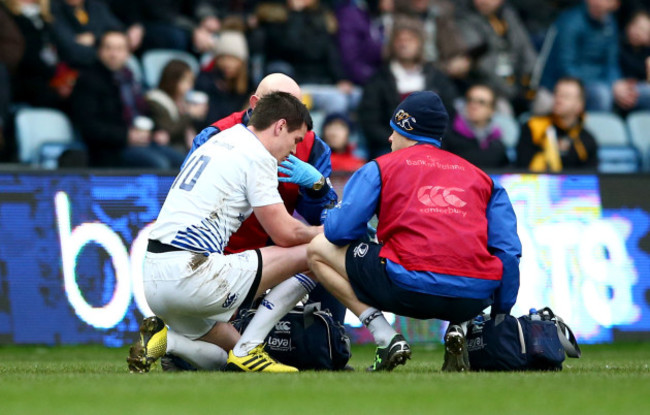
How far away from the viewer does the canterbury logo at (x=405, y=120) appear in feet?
25.2

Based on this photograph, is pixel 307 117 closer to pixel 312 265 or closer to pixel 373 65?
pixel 312 265

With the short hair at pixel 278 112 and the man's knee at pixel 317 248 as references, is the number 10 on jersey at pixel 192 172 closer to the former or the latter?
the short hair at pixel 278 112

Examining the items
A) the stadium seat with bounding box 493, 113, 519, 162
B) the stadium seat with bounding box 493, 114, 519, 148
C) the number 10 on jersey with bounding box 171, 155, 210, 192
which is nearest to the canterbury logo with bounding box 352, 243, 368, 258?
the number 10 on jersey with bounding box 171, 155, 210, 192

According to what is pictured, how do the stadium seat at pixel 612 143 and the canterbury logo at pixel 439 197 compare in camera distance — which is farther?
the stadium seat at pixel 612 143

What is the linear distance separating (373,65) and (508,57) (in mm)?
2228

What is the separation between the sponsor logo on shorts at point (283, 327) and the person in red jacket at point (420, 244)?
406 millimetres

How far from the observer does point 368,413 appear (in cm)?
530

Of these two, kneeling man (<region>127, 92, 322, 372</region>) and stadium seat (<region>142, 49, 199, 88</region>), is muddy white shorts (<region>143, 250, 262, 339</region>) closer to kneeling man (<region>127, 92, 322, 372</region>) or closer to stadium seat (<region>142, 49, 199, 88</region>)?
kneeling man (<region>127, 92, 322, 372</region>)

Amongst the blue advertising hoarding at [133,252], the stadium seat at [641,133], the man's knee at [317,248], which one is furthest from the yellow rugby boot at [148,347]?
the stadium seat at [641,133]

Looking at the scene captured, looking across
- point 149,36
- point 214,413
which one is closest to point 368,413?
point 214,413

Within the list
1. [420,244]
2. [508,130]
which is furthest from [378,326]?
[508,130]

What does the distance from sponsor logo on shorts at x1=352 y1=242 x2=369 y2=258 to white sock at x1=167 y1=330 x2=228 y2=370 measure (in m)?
1.07

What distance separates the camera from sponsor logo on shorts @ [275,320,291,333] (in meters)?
7.84

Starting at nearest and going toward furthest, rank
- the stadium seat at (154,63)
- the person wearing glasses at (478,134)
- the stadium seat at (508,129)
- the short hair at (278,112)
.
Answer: the short hair at (278,112) < the person wearing glasses at (478,134) < the stadium seat at (154,63) < the stadium seat at (508,129)
